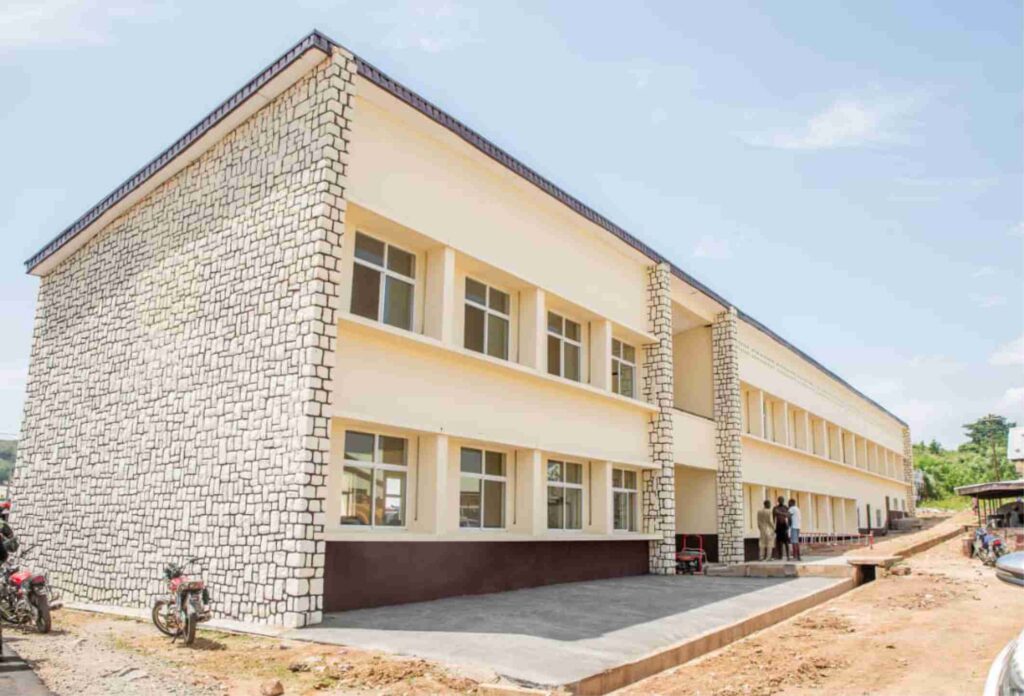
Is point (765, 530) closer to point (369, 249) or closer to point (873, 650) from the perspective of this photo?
point (873, 650)

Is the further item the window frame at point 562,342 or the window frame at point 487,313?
the window frame at point 562,342

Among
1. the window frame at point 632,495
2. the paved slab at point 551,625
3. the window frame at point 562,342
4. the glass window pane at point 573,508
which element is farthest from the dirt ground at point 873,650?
the window frame at point 562,342

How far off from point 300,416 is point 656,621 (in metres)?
5.75

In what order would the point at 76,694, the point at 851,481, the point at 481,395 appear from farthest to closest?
the point at 851,481 < the point at 481,395 < the point at 76,694

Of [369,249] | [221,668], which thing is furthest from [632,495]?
[221,668]

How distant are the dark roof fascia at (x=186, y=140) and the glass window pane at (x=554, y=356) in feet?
26.4

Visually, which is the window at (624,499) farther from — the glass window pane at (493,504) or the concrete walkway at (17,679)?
the concrete walkway at (17,679)

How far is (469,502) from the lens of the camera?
46.8ft

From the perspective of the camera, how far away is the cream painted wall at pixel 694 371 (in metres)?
24.3

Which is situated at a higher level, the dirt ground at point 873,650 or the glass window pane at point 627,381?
the glass window pane at point 627,381

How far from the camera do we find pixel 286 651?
339 inches

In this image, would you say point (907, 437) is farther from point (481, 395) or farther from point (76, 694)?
point (76, 694)

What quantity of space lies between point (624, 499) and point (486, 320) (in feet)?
22.0

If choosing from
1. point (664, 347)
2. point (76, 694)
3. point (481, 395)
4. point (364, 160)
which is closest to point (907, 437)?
point (664, 347)
